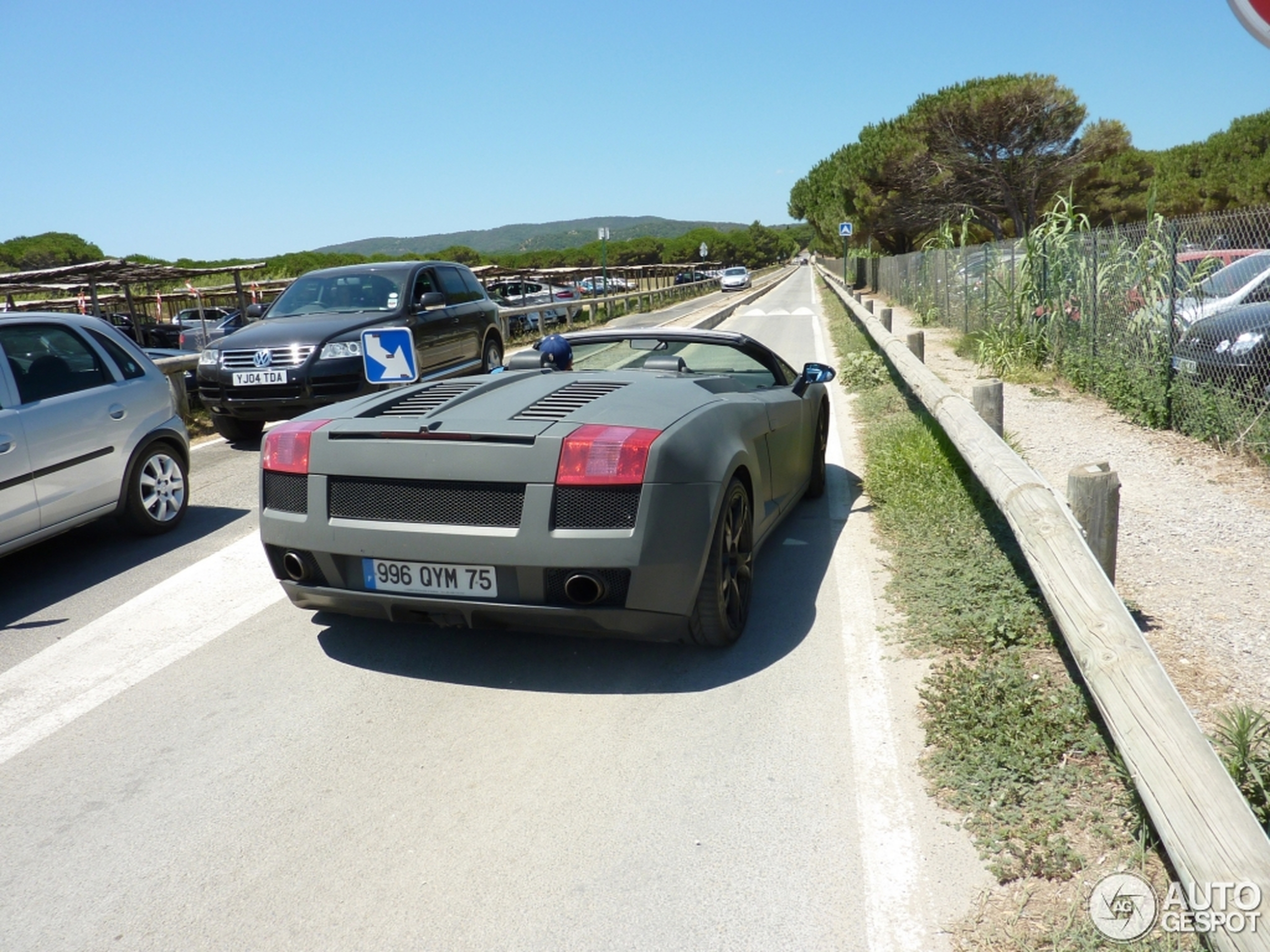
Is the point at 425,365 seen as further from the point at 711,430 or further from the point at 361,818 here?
the point at 361,818

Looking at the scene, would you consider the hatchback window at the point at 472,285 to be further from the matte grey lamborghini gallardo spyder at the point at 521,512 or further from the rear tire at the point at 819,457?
the matte grey lamborghini gallardo spyder at the point at 521,512

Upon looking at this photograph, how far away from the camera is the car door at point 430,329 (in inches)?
436

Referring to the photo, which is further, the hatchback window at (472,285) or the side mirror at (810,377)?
the hatchback window at (472,285)

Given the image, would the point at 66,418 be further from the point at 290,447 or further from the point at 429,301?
the point at 429,301

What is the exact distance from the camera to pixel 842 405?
11867 millimetres

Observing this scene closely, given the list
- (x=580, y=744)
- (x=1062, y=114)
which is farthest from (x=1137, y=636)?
(x=1062, y=114)

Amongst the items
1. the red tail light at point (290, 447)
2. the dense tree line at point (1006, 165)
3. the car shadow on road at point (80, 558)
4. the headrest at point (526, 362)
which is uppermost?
the dense tree line at point (1006, 165)

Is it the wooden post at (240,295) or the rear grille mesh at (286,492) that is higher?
the wooden post at (240,295)

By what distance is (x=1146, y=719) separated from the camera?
98.8 inches

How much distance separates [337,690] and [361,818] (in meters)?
1.02

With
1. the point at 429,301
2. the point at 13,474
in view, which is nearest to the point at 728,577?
the point at 13,474

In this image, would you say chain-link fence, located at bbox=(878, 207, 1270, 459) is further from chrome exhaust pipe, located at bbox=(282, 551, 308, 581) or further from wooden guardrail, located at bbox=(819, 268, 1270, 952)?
chrome exhaust pipe, located at bbox=(282, 551, 308, 581)

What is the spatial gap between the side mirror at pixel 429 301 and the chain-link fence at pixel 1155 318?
697 cm

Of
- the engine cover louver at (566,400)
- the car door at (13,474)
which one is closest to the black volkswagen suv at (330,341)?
the car door at (13,474)
